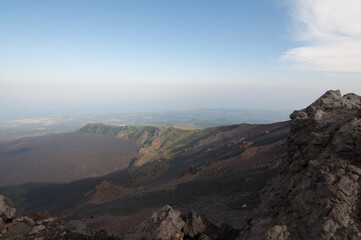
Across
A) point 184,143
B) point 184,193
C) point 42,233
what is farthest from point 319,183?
point 184,143

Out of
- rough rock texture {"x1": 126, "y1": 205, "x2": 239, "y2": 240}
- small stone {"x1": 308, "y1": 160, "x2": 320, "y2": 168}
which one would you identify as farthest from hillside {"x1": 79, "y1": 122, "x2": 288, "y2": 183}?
small stone {"x1": 308, "y1": 160, "x2": 320, "y2": 168}

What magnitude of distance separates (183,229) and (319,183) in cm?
556

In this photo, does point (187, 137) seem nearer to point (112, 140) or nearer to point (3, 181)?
Result: point (112, 140)

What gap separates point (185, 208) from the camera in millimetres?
17016

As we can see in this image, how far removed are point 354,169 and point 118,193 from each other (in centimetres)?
3168

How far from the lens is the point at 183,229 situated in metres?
8.62

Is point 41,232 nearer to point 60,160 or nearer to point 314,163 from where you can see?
point 314,163

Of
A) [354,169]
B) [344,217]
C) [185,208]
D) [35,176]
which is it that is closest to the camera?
[344,217]

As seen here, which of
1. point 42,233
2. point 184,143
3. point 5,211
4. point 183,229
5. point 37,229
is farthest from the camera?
point 184,143

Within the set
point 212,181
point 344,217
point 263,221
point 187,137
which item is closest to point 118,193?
point 212,181

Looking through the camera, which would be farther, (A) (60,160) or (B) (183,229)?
(A) (60,160)

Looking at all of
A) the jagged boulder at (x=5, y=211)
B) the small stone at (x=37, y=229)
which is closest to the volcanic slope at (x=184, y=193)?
the small stone at (x=37, y=229)

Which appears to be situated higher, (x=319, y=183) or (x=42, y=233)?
(x=319, y=183)

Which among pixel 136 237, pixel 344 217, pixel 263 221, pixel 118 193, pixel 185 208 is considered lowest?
pixel 118 193
